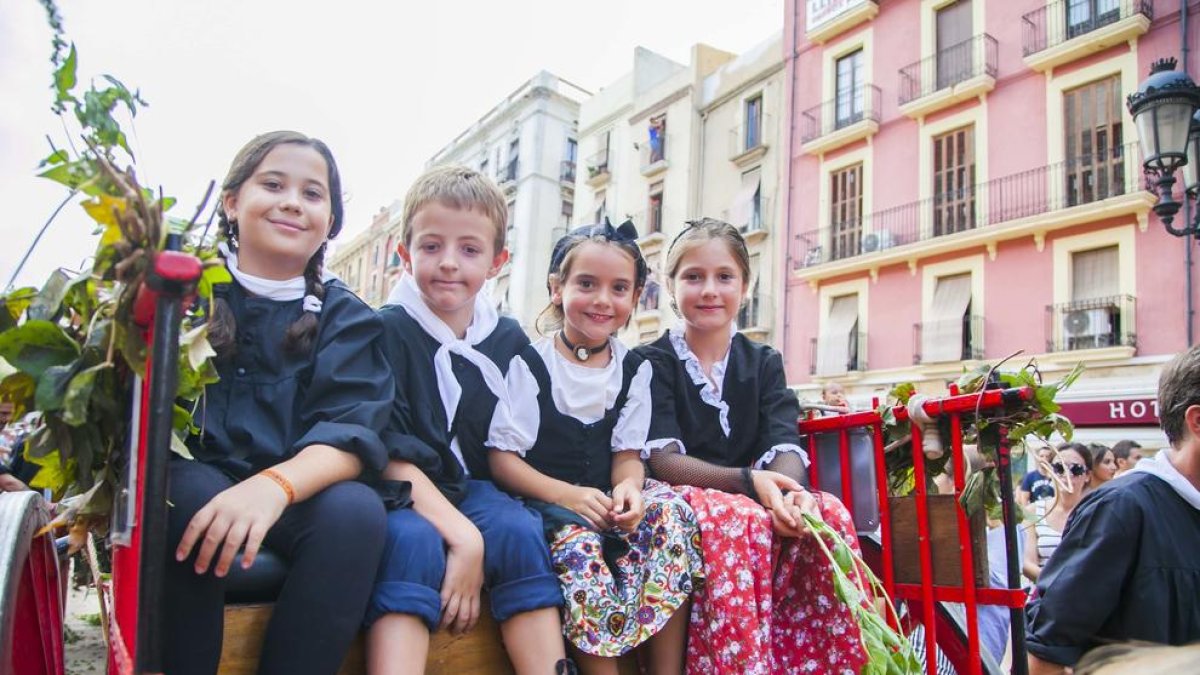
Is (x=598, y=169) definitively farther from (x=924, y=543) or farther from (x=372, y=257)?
(x=924, y=543)

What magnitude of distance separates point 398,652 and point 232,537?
401 millimetres

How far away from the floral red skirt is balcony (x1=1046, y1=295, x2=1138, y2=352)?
12.7 meters

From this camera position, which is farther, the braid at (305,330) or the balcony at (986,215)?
the balcony at (986,215)

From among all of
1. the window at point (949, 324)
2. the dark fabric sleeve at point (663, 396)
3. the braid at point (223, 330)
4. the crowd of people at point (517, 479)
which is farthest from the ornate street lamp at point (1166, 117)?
the window at point (949, 324)

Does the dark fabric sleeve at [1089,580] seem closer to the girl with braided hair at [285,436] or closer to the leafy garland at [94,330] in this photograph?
the girl with braided hair at [285,436]

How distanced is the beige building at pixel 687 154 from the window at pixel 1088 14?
21.1 ft

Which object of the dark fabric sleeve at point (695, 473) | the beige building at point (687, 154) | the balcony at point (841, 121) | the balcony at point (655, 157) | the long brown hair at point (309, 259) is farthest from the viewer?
the balcony at point (655, 157)

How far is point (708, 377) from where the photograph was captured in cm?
272

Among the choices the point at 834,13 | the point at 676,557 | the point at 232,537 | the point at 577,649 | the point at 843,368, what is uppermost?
the point at 834,13

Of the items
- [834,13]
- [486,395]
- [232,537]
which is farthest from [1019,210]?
[232,537]

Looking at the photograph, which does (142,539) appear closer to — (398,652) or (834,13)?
(398,652)

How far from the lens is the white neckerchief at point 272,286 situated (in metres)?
1.88

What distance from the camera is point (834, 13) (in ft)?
57.9

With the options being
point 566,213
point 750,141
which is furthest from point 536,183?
point 750,141
